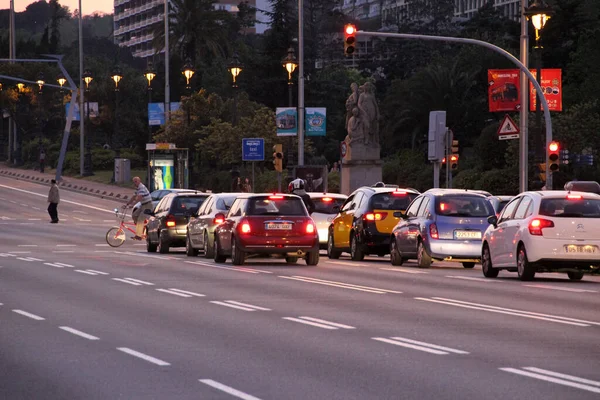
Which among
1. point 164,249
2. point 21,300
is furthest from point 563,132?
point 21,300

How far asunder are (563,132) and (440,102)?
19.3 meters

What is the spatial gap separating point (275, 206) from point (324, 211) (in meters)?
7.36

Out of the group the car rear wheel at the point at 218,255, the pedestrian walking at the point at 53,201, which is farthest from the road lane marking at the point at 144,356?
the pedestrian walking at the point at 53,201

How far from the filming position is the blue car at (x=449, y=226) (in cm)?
2961

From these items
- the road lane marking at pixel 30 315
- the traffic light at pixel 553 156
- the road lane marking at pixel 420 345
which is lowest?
the road lane marking at pixel 30 315

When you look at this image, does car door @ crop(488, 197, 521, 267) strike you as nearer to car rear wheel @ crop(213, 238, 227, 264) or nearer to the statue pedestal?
car rear wheel @ crop(213, 238, 227, 264)

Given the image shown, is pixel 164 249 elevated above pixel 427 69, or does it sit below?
below

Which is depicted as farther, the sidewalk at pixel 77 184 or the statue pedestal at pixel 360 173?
the sidewalk at pixel 77 184

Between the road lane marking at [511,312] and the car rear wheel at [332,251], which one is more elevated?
the road lane marking at [511,312]

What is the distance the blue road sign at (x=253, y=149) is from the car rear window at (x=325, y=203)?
24.6m

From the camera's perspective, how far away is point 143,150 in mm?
115625

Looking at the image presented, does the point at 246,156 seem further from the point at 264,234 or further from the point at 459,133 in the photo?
the point at 264,234

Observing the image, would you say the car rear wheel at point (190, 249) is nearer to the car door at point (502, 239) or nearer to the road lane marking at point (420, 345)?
the car door at point (502, 239)

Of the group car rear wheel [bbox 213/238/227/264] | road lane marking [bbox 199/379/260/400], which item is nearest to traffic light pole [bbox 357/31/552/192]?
car rear wheel [bbox 213/238/227/264]
